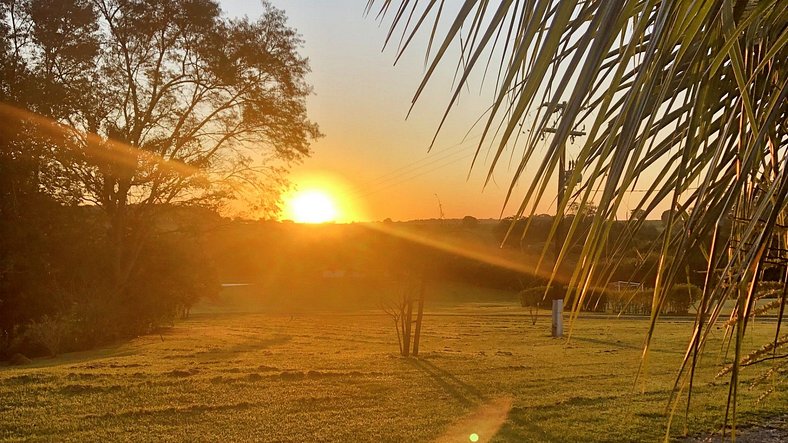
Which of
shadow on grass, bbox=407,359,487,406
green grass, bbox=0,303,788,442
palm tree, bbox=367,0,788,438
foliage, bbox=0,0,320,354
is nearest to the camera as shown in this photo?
palm tree, bbox=367,0,788,438

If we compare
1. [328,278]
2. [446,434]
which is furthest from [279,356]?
[328,278]

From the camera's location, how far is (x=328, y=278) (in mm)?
36031

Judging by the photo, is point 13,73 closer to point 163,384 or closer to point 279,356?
point 279,356

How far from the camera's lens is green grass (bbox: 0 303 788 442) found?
5.35 meters

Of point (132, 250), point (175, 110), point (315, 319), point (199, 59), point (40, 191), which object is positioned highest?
point (199, 59)

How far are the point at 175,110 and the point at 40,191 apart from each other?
3958mm

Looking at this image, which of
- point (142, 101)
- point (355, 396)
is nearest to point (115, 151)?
point (142, 101)

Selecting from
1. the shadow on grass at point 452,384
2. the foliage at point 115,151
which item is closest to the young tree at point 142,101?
the foliage at point 115,151

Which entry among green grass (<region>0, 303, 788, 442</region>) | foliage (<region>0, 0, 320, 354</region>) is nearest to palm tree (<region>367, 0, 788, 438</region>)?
green grass (<region>0, 303, 788, 442</region>)

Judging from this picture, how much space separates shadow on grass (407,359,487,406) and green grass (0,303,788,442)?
22 mm

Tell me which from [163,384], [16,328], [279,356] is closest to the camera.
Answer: [163,384]

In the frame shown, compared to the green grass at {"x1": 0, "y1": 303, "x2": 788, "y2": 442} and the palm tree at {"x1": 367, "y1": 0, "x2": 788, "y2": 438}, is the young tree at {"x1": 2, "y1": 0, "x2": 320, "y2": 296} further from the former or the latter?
the palm tree at {"x1": 367, "y1": 0, "x2": 788, "y2": 438}

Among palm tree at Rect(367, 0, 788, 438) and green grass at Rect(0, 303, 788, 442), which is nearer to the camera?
palm tree at Rect(367, 0, 788, 438)

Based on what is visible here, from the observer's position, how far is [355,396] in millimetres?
6809
